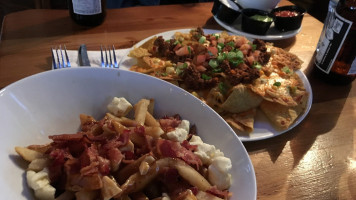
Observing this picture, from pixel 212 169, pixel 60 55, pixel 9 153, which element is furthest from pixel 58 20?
pixel 212 169

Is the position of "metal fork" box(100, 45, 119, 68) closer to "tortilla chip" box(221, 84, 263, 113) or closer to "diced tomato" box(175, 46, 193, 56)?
"diced tomato" box(175, 46, 193, 56)

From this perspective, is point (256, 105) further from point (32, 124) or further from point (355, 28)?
point (32, 124)

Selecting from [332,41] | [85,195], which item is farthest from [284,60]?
[85,195]

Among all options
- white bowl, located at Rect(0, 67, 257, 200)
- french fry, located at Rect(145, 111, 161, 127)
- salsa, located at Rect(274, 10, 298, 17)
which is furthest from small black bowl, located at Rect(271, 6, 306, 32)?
french fry, located at Rect(145, 111, 161, 127)

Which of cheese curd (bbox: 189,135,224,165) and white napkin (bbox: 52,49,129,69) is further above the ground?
cheese curd (bbox: 189,135,224,165)

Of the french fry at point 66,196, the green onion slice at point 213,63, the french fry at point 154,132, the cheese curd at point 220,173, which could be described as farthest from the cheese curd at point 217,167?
the green onion slice at point 213,63

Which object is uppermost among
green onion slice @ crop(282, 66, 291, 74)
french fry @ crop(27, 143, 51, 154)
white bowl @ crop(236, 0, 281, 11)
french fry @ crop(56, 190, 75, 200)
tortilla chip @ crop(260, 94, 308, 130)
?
white bowl @ crop(236, 0, 281, 11)

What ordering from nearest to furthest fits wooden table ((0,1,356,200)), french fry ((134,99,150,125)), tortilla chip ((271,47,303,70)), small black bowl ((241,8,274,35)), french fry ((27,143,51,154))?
french fry ((27,143,51,154))
french fry ((134,99,150,125))
wooden table ((0,1,356,200))
tortilla chip ((271,47,303,70))
small black bowl ((241,8,274,35))

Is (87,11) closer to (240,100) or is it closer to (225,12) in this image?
(225,12)
